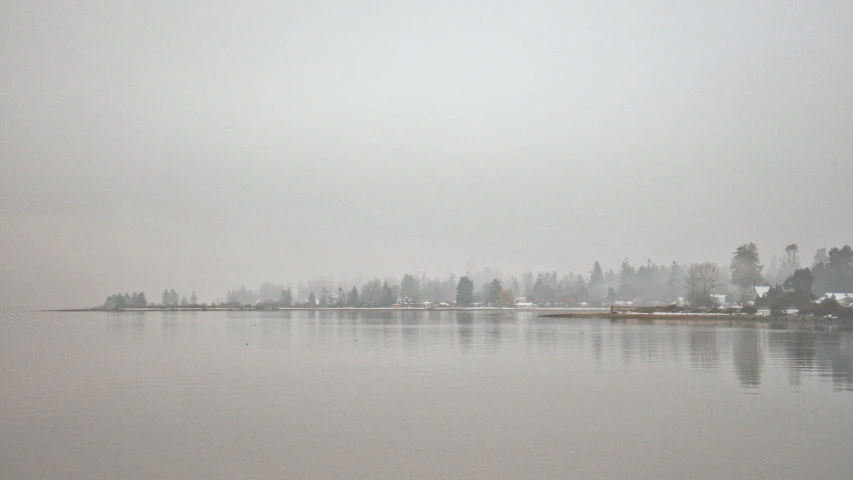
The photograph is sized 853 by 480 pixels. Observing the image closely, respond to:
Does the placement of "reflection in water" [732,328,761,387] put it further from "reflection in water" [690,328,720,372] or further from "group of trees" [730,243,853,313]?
"group of trees" [730,243,853,313]

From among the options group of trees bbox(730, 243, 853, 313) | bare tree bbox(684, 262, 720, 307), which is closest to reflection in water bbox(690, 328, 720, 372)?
group of trees bbox(730, 243, 853, 313)

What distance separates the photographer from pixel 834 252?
5167 inches

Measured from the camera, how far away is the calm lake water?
56.1 feet

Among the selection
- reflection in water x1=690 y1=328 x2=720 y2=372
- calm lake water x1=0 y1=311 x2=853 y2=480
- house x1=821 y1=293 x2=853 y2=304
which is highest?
house x1=821 y1=293 x2=853 y2=304

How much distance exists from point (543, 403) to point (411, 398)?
5124 millimetres

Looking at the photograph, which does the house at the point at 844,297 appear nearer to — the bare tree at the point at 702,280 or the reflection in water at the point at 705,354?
the bare tree at the point at 702,280

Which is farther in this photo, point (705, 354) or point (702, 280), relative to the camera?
point (702, 280)

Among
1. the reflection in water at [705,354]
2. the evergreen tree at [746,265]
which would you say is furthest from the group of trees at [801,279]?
the reflection in water at [705,354]

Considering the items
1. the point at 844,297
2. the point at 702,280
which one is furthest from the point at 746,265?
the point at 844,297

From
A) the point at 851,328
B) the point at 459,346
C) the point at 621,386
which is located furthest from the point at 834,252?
the point at 621,386

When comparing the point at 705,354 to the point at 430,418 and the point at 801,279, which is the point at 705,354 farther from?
the point at 801,279

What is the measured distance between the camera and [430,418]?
75.5 ft

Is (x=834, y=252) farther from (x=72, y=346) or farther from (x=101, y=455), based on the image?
(x=101, y=455)

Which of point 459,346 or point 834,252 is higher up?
point 834,252
